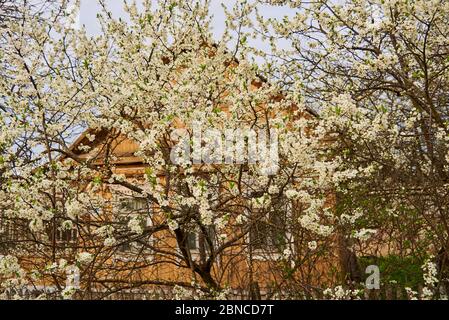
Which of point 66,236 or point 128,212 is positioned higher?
point 128,212

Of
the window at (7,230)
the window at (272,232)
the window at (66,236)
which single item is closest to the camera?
the window at (272,232)

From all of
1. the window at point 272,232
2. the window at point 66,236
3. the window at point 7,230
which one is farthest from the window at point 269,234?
the window at point 7,230

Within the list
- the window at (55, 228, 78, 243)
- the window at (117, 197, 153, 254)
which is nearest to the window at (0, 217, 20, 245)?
the window at (55, 228, 78, 243)

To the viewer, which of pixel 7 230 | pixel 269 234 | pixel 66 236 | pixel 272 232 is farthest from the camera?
pixel 7 230

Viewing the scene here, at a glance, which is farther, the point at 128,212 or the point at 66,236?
the point at 128,212

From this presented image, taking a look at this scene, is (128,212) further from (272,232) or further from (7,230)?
(272,232)

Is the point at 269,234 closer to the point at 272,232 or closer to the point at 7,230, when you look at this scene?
the point at 272,232

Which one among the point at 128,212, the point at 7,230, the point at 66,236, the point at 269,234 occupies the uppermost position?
the point at 128,212

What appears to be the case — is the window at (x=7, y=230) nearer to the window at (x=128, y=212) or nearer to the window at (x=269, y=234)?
the window at (x=128, y=212)

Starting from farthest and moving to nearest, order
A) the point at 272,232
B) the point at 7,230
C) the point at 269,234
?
the point at 7,230, the point at 272,232, the point at 269,234

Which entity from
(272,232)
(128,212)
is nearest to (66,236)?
(128,212)

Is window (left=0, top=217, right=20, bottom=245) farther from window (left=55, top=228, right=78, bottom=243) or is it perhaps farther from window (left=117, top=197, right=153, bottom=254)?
window (left=117, top=197, right=153, bottom=254)
